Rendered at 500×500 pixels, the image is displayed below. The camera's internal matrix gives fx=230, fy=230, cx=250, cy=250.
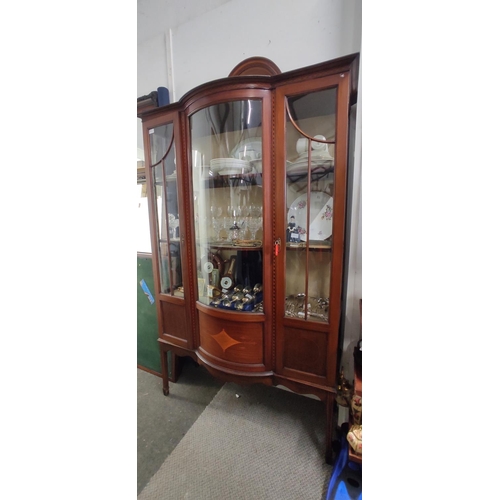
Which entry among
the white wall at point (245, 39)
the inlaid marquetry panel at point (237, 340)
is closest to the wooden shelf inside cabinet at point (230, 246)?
the inlaid marquetry panel at point (237, 340)

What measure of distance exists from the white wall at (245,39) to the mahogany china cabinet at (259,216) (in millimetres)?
140

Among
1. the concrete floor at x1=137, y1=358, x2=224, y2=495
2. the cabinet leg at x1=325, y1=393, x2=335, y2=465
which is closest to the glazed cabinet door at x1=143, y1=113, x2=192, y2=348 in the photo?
the concrete floor at x1=137, y1=358, x2=224, y2=495

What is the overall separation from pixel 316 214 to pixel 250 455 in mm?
1163

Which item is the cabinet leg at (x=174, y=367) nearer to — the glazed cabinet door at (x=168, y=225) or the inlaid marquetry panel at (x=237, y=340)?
the glazed cabinet door at (x=168, y=225)

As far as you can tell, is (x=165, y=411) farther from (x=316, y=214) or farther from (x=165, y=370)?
(x=316, y=214)

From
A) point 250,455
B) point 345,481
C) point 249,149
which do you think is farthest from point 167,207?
point 345,481

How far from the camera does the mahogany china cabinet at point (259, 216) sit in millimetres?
896

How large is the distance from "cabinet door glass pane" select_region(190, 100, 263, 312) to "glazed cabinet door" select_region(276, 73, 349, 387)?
0.12 metres

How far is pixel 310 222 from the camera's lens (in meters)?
0.98

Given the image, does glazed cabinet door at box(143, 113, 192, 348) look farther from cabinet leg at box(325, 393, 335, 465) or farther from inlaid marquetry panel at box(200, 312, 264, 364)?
cabinet leg at box(325, 393, 335, 465)
